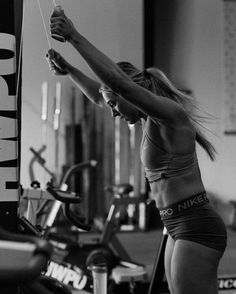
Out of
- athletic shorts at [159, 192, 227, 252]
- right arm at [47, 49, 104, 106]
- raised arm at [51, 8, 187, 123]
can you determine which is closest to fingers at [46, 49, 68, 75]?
right arm at [47, 49, 104, 106]

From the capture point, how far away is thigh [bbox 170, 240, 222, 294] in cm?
199

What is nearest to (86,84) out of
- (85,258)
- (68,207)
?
(68,207)

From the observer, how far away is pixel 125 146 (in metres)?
6.22

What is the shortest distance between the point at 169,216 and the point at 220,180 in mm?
3978

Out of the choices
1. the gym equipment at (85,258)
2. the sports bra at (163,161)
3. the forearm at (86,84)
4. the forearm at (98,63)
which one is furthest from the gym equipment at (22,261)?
the gym equipment at (85,258)

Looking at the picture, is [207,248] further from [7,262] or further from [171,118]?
[7,262]

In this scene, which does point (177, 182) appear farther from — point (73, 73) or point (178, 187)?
point (73, 73)

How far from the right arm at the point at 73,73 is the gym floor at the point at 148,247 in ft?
5.84

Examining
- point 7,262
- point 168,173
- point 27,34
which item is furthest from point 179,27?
point 7,262

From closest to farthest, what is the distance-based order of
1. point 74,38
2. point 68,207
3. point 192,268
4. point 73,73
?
point 74,38 < point 192,268 < point 68,207 < point 73,73

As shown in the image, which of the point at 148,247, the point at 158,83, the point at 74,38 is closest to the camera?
the point at 74,38

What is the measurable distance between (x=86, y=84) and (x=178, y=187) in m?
0.70

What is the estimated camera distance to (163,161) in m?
2.04

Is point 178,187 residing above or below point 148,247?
above
